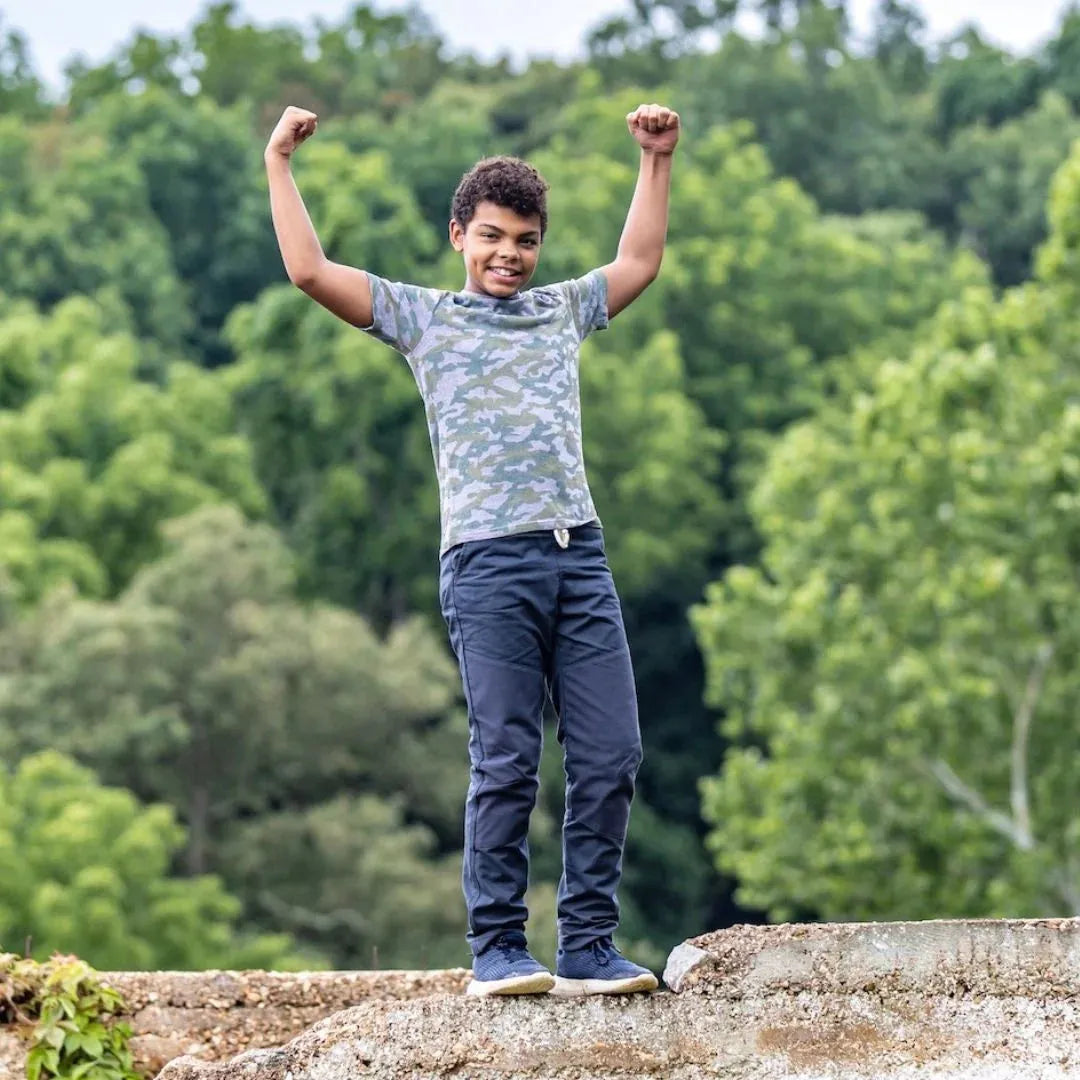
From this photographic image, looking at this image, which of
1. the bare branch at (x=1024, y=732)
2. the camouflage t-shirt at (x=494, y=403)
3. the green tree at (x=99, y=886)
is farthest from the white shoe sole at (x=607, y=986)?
the bare branch at (x=1024, y=732)

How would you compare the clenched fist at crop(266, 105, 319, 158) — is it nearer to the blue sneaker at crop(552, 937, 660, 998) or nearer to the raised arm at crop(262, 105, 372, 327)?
the raised arm at crop(262, 105, 372, 327)

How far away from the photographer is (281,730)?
3069 centimetres

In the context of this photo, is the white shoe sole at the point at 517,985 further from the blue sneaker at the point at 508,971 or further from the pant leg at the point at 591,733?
the pant leg at the point at 591,733

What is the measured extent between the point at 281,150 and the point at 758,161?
138 ft

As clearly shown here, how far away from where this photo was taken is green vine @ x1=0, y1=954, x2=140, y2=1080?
6453 millimetres

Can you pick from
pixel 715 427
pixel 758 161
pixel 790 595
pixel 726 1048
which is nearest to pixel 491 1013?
pixel 726 1048

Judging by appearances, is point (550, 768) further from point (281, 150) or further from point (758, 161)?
point (281, 150)

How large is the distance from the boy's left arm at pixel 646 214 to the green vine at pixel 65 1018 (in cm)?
224

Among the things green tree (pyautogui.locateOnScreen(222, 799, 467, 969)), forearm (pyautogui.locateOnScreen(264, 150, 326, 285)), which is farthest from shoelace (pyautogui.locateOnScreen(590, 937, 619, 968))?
green tree (pyautogui.locateOnScreen(222, 799, 467, 969))

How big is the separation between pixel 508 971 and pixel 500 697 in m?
0.58

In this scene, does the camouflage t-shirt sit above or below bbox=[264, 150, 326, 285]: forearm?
below

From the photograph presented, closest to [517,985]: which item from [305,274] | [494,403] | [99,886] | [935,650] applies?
[494,403]

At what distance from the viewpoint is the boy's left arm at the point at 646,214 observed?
6051 mm

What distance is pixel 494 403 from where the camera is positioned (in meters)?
5.65
